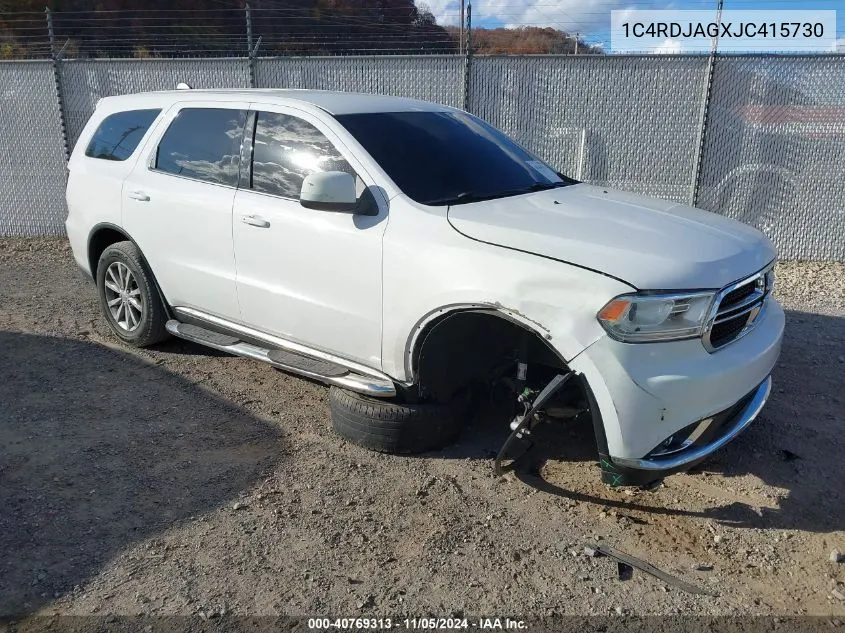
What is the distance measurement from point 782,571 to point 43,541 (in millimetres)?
3270

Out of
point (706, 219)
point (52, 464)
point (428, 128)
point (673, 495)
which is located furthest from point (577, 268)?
point (52, 464)

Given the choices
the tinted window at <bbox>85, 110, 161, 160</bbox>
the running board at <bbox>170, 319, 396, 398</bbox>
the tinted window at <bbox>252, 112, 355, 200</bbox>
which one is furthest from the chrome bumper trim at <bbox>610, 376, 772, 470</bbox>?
the tinted window at <bbox>85, 110, 161, 160</bbox>

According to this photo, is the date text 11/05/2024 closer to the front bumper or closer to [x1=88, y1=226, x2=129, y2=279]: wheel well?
the front bumper

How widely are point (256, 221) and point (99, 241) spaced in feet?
7.13

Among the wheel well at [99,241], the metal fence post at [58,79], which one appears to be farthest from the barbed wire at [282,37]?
the wheel well at [99,241]

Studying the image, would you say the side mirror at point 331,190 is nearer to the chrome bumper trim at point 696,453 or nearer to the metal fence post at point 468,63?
the chrome bumper trim at point 696,453

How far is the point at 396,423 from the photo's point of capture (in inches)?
153

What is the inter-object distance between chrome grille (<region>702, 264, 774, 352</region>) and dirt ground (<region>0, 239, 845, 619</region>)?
0.88m

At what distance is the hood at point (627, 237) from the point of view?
121 inches

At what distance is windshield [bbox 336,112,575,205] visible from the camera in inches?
156

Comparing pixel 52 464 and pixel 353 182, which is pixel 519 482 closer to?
pixel 353 182

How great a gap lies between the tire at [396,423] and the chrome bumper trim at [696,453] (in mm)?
1098

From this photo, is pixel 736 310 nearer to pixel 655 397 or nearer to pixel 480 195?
pixel 655 397

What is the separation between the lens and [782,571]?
10.1 ft
